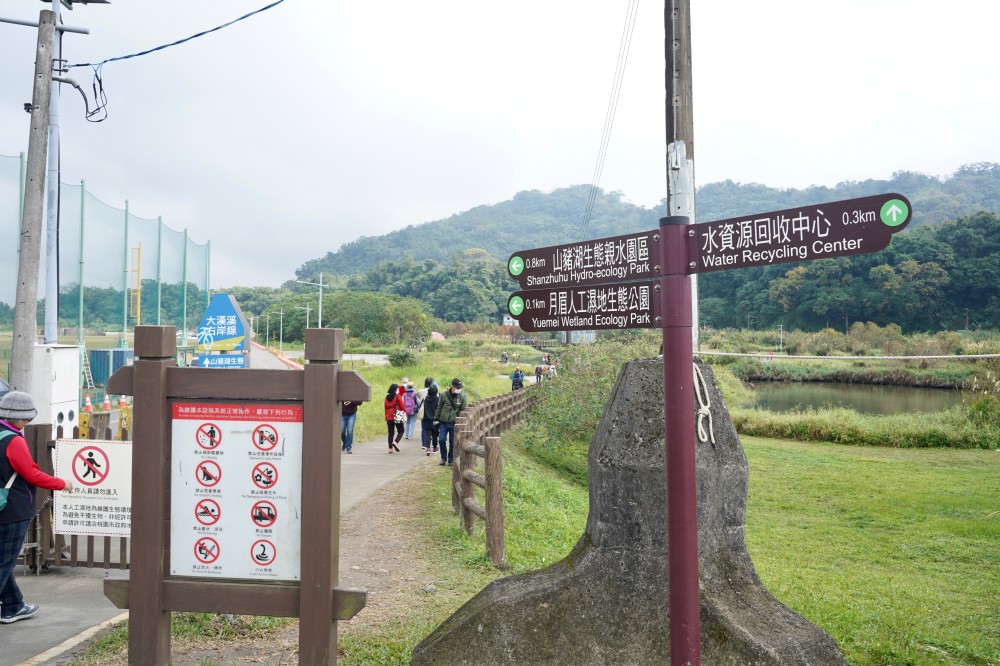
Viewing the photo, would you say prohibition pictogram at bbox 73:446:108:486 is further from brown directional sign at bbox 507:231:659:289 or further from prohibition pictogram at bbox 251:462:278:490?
brown directional sign at bbox 507:231:659:289

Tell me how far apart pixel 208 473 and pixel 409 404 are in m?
12.0

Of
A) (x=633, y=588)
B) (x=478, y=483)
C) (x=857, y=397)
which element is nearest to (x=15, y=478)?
(x=633, y=588)

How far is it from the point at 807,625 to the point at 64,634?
4193 mm

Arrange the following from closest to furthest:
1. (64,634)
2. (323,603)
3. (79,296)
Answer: (323,603) → (64,634) → (79,296)

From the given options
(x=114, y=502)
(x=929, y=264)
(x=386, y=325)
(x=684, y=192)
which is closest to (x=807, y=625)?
(x=684, y=192)

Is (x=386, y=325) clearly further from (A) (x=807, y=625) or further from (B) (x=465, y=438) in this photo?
(A) (x=807, y=625)

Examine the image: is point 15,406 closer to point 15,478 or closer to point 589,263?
point 15,478

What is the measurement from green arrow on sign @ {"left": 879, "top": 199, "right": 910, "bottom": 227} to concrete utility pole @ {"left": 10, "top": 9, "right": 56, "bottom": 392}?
7.70m

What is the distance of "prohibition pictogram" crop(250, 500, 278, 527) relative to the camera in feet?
11.7

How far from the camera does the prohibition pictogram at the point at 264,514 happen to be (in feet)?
11.7

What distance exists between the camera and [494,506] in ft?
21.6

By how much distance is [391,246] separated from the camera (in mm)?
187375

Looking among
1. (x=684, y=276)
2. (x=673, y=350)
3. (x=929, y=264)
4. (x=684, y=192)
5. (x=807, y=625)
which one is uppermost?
(x=929, y=264)

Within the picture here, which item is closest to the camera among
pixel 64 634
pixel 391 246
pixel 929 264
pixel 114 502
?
pixel 64 634
